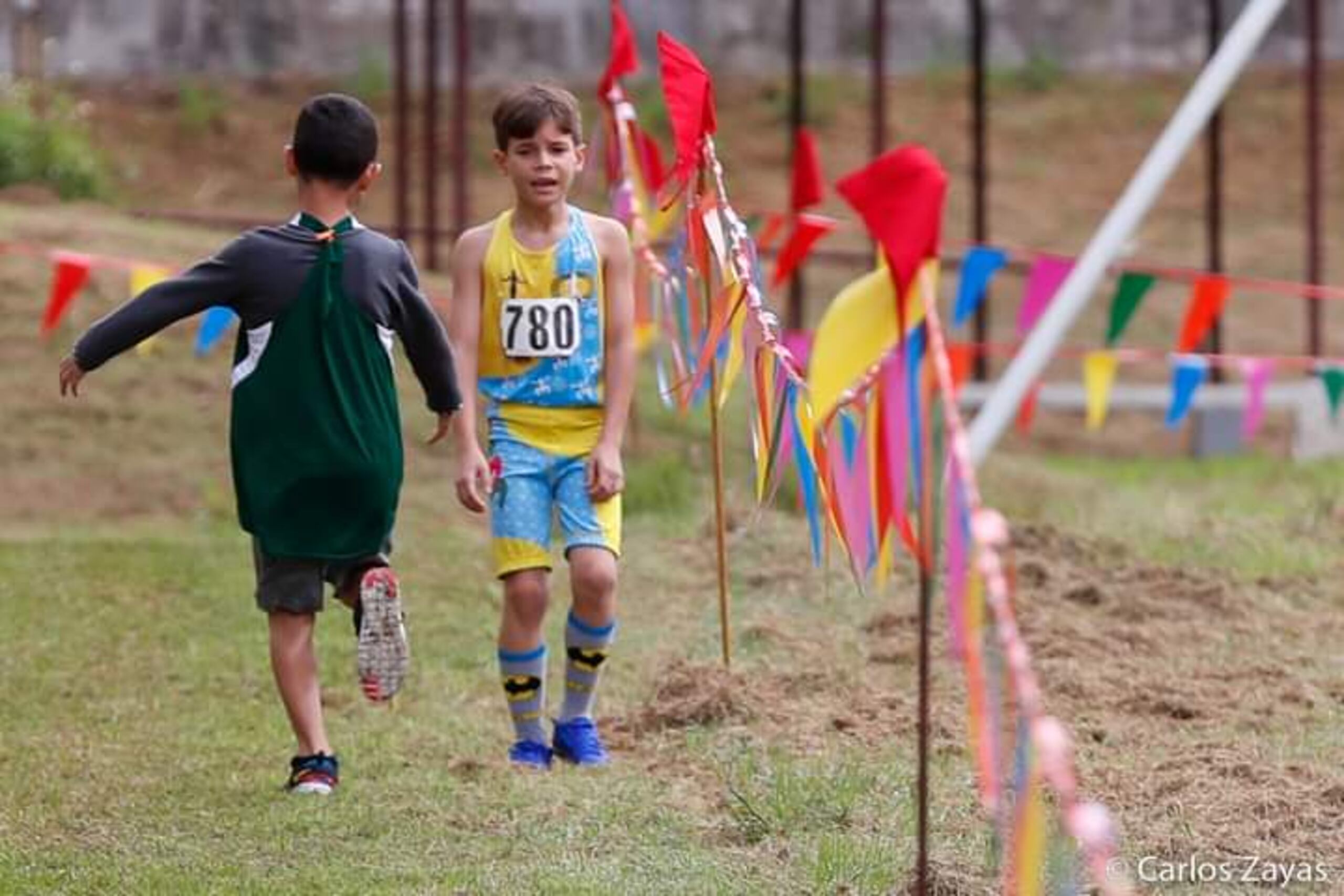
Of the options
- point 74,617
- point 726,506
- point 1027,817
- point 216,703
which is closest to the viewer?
point 1027,817

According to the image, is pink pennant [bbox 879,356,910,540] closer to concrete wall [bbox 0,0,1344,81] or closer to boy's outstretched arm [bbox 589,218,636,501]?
boy's outstretched arm [bbox 589,218,636,501]

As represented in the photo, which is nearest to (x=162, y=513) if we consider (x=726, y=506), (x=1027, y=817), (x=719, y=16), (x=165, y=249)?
(x=726, y=506)

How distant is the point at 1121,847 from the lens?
5395 millimetres

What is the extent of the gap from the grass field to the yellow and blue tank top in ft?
2.63

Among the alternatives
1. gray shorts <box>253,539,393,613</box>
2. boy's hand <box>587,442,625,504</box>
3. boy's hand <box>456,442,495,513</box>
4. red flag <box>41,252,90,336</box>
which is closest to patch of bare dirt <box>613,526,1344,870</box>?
boy's hand <box>587,442,625,504</box>

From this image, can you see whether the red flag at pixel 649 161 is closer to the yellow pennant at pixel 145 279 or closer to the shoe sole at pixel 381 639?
the yellow pennant at pixel 145 279

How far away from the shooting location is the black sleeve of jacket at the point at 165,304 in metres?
6.11

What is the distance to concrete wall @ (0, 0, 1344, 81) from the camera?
2450cm

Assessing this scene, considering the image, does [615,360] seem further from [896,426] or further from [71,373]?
[896,426]

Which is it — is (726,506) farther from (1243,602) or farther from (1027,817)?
(1027,817)

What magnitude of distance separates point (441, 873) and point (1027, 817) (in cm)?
184

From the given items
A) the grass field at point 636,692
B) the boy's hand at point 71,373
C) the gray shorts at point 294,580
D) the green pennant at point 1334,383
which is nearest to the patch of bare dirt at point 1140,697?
the grass field at point 636,692

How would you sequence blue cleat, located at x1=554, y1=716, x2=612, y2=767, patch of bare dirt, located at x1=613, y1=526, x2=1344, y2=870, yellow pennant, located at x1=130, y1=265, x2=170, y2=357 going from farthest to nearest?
yellow pennant, located at x1=130, y1=265, x2=170, y2=357, blue cleat, located at x1=554, y1=716, x2=612, y2=767, patch of bare dirt, located at x1=613, y1=526, x2=1344, y2=870

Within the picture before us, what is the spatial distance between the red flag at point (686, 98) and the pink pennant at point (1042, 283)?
5508mm
